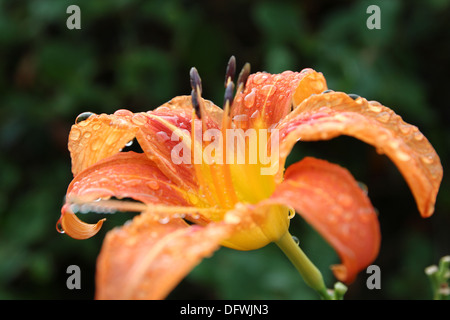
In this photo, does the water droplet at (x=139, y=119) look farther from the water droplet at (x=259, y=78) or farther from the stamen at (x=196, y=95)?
the water droplet at (x=259, y=78)

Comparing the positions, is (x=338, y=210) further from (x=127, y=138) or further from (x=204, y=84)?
(x=204, y=84)

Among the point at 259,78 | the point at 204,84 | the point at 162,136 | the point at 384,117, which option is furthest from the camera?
the point at 204,84

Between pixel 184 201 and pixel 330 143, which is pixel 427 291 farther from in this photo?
pixel 184 201

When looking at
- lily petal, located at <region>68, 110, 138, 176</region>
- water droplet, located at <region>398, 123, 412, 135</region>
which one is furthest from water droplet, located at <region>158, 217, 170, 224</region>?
water droplet, located at <region>398, 123, 412, 135</region>

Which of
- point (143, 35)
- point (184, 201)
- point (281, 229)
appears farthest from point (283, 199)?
point (143, 35)

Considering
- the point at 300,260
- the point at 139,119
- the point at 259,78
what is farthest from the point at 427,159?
the point at 139,119
